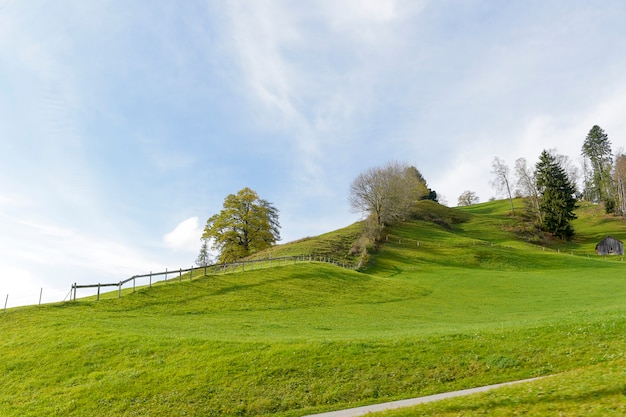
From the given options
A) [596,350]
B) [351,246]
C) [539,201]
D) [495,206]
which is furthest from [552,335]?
[495,206]

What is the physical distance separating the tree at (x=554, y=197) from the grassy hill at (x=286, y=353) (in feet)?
193

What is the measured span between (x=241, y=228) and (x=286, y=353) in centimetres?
6074

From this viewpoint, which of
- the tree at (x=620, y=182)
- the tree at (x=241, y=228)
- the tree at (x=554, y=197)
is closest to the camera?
the tree at (x=241, y=228)

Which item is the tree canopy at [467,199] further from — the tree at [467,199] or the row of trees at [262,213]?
the row of trees at [262,213]

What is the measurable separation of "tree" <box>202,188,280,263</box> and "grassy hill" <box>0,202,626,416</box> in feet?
110

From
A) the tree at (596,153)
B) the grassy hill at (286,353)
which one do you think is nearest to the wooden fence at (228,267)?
the grassy hill at (286,353)

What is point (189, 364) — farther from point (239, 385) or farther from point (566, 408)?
point (566, 408)

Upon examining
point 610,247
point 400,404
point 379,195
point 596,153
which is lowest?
point 400,404

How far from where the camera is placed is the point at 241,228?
76438mm

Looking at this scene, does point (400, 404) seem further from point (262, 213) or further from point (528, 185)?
point (528, 185)

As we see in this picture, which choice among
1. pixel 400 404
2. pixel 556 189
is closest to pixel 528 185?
pixel 556 189

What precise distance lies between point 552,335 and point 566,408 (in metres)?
8.83

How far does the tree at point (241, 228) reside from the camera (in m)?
74.6

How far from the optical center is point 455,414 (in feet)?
33.4
